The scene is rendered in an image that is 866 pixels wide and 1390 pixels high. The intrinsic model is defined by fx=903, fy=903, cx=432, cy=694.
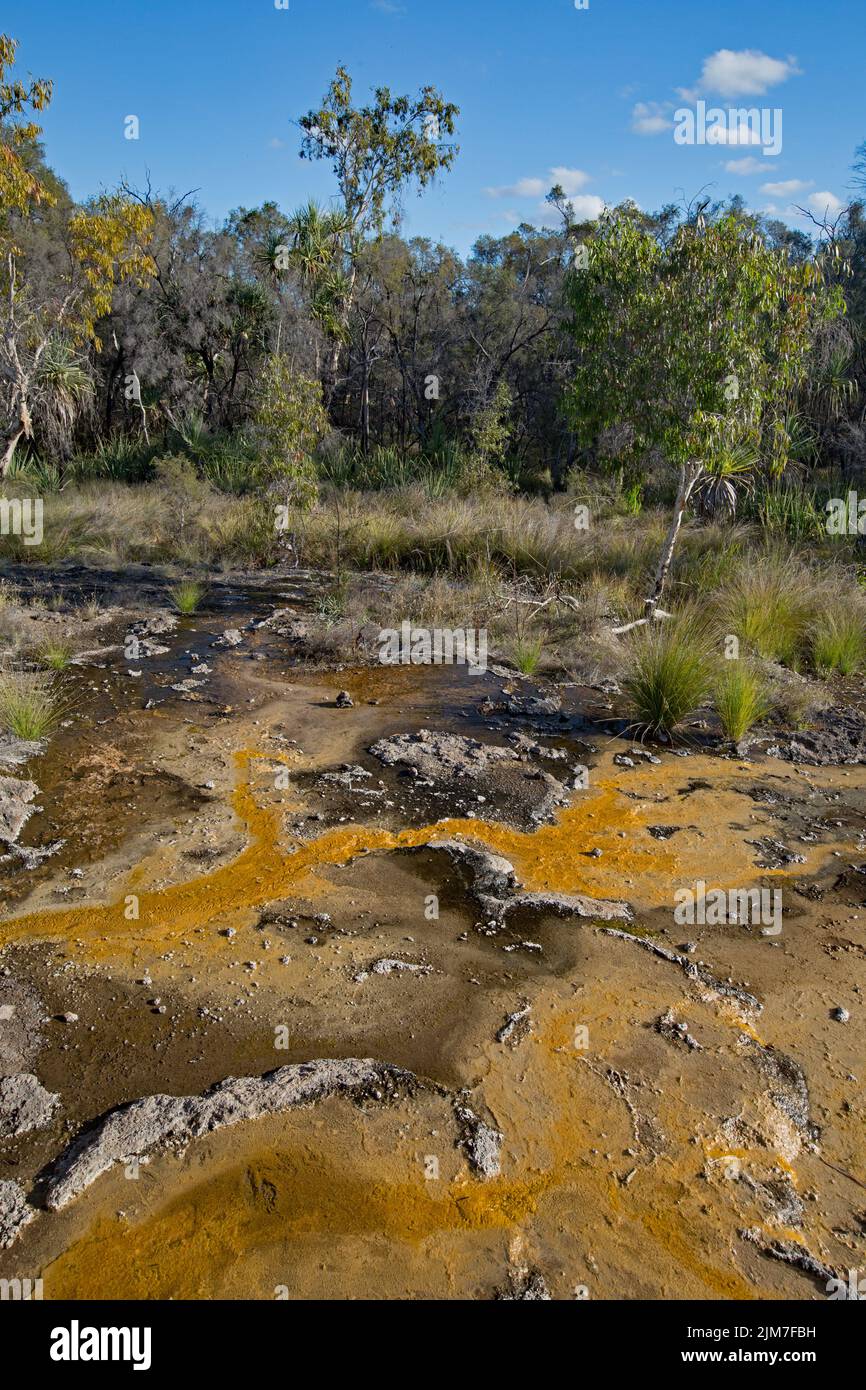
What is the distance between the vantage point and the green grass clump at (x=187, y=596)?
31.3 ft

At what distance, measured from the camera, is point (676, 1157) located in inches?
113

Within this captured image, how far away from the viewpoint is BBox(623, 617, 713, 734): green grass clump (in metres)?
6.54

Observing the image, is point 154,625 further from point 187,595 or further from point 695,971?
point 695,971

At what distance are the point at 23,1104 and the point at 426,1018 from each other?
4.72ft

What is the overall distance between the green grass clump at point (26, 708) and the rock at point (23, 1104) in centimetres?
323

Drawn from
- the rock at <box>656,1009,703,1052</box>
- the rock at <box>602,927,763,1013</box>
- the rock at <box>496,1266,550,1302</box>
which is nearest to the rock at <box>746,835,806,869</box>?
the rock at <box>602,927,763,1013</box>

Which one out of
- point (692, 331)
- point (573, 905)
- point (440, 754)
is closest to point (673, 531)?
point (692, 331)

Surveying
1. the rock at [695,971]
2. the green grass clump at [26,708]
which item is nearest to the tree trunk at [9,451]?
the green grass clump at [26,708]

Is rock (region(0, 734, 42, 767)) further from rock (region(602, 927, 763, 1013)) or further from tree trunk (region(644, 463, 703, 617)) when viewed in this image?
tree trunk (region(644, 463, 703, 617))

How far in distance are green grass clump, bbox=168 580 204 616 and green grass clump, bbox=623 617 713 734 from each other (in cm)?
493

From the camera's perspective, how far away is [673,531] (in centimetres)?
900

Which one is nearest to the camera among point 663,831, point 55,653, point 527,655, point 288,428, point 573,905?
point 573,905
